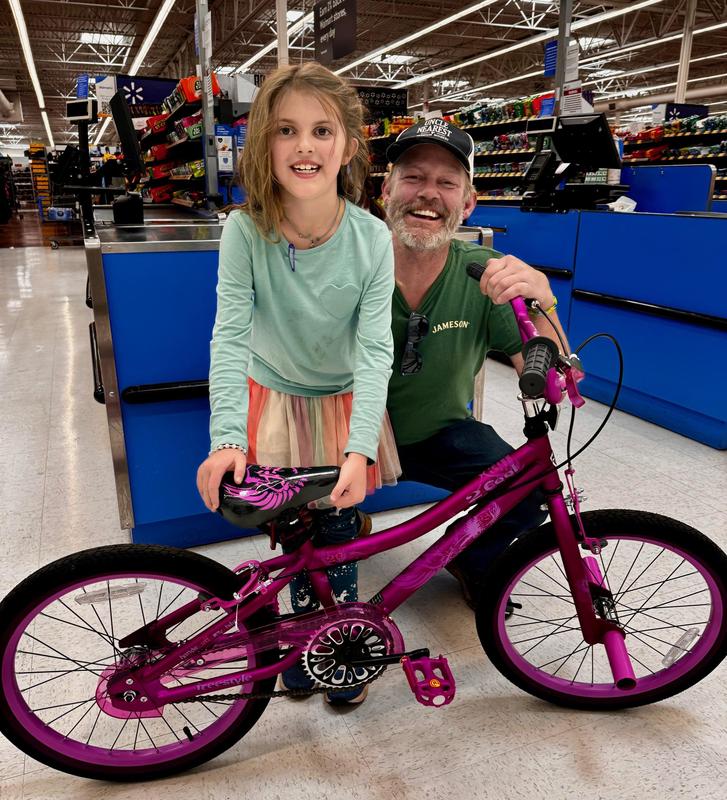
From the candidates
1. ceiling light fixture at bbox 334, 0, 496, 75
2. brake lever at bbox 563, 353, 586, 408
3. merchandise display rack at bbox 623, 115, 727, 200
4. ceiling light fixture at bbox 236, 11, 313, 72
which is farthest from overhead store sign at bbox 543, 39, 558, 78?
ceiling light fixture at bbox 236, 11, 313, 72

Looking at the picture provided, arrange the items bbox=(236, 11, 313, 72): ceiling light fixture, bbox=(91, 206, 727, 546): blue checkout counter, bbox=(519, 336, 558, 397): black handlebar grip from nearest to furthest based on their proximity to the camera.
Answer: bbox=(519, 336, 558, 397): black handlebar grip < bbox=(91, 206, 727, 546): blue checkout counter < bbox=(236, 11, 313, 72): ceiling light fixture

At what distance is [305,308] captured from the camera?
4.58 feet

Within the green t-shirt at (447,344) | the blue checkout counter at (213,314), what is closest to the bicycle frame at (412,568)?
the green t-shirt at (447,344)

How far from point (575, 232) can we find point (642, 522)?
2964 millimetres

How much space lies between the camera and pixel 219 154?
3.91 meters

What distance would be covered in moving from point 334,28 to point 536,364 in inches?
153

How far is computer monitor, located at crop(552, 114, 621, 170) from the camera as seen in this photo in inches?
159

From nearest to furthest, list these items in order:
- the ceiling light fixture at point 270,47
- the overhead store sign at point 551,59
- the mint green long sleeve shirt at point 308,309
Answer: the mint green long sleeve shirt at point 308,309 → the overhead store sign at point 551,59 → the ceiling light fixture at point 270,47

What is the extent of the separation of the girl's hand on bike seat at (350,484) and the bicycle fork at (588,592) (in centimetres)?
40

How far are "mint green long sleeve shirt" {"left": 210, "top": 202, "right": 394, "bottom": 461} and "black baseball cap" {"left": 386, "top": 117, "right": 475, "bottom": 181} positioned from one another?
245 mm

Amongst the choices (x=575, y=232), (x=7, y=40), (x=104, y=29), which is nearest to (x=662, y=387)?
(x=575, y=232)

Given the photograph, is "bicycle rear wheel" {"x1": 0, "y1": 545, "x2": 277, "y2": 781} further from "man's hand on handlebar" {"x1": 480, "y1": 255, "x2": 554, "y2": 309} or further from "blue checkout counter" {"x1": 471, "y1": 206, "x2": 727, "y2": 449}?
"blue checkout counter" {"x1": 471, "y1": 206, "x2": 727, "y2": 449}

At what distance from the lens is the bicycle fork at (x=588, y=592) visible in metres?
1.36

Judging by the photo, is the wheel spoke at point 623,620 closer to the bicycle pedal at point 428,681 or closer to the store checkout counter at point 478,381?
the bicycle pedal at point 428,681
